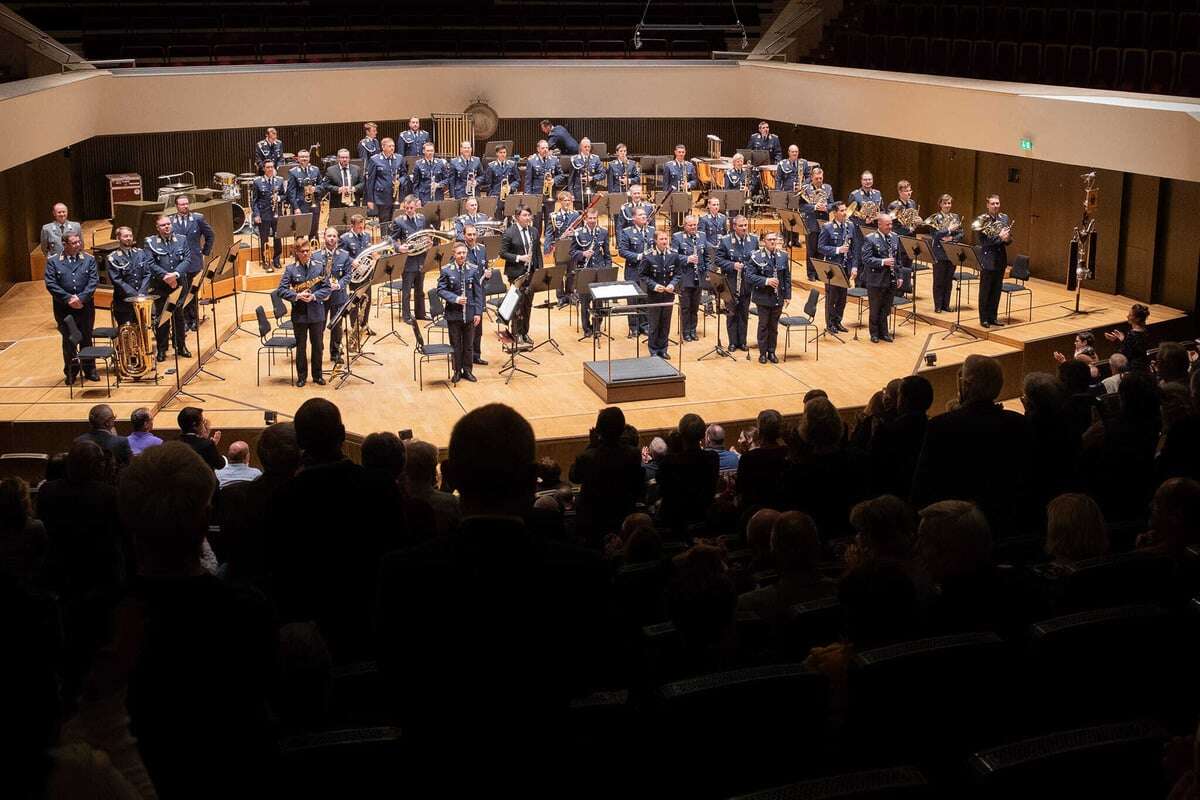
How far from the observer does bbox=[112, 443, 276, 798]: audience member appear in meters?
2.54

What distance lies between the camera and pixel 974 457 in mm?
5211

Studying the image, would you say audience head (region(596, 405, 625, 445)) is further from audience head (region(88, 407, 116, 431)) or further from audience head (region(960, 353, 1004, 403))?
audience head (region(88, 407, 116, 431))

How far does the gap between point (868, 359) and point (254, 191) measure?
8361 mm

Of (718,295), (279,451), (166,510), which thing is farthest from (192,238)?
(166,510)

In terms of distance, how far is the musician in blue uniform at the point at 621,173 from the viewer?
18.7 m

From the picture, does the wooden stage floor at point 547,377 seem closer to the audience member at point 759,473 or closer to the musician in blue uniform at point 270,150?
the musician in blue uniform at point 270,150

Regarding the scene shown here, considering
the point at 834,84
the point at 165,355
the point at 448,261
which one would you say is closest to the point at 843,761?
the point at 448,261

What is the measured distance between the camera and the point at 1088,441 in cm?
624

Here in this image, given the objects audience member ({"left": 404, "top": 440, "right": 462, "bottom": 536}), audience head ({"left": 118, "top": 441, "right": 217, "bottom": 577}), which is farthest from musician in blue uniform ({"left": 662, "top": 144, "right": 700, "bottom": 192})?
audience head ({"left": 118, "top": 441, "right": 217, "bottom": 577})

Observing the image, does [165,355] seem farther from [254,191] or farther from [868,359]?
[868,359]

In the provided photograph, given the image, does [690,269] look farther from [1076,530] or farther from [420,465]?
[1076,530]

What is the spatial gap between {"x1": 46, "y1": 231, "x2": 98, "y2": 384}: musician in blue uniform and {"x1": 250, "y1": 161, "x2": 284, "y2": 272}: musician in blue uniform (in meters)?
4.78

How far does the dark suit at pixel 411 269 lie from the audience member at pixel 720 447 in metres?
7.04

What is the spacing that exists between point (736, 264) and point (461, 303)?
3.04m
